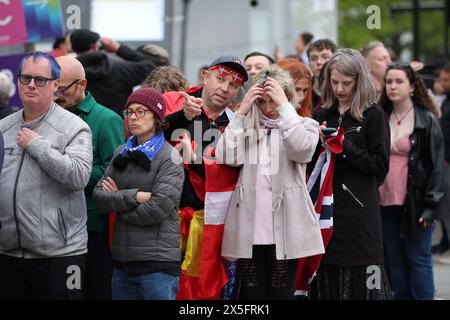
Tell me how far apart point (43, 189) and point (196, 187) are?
4.09 feet

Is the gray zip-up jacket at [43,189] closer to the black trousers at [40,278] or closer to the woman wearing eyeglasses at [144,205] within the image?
the black trousers at [40,278]

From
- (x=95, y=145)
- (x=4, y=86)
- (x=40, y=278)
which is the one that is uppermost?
(x=4, y=86)

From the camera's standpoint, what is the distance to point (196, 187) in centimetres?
660

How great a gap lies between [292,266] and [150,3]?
458 inches

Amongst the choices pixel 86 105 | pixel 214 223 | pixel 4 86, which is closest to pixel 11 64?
pixel 4 86

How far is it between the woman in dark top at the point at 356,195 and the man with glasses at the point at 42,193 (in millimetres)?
1822

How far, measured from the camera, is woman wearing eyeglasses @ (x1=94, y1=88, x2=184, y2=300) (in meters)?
5.95

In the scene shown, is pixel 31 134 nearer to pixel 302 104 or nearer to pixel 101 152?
pixel 101 152

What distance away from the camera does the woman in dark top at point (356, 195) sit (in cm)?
681

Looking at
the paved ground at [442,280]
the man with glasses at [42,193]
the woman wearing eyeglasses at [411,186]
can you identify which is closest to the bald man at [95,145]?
the man with glasses at [42,193]

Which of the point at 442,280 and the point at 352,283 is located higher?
the point at 352,283

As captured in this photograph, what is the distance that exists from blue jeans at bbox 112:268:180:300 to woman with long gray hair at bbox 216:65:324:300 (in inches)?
16.4

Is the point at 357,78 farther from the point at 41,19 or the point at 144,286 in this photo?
the point at 41,19

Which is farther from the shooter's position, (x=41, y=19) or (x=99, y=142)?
(x=41, y=19)
